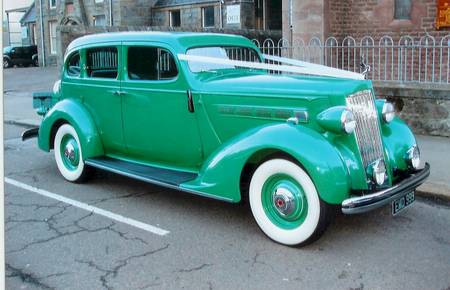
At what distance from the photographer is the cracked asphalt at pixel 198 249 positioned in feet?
13.1

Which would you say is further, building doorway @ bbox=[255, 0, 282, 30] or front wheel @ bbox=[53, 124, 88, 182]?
building doorway @ bbox=[255, 0, 282, 30]

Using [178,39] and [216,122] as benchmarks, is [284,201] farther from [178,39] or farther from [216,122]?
[178,39]

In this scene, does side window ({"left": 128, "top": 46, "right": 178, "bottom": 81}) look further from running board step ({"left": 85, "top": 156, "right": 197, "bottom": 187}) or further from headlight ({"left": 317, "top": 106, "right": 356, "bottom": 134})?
headlight ({"left": 317, "top": 106, "right": 356, "bottom": 134})

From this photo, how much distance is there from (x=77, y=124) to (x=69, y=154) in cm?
50

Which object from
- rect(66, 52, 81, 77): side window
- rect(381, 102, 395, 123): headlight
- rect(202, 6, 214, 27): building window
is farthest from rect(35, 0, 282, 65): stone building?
rect(381, 102, 395, 123): headlight

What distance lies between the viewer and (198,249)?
4.60 metres

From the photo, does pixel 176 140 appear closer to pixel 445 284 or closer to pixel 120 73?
Answer: pixel 120 73

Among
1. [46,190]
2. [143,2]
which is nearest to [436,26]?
[46,190]

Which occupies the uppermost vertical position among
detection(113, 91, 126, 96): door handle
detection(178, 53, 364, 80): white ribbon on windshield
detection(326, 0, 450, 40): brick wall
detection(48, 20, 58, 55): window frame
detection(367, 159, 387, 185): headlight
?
detection(48, 20, 58, 55): window frame

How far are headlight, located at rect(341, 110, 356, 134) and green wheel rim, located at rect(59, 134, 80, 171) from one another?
3.55 meters

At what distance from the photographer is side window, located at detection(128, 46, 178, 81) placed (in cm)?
Answer: 568

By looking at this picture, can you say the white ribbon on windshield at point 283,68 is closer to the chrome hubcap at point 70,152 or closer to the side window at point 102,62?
the side window at point 102,62

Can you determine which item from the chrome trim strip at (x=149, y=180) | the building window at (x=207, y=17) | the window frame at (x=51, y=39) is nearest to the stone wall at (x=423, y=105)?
the chrome trim strip at (x=149, y=180)

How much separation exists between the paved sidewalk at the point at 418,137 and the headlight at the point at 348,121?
2.02 metres
